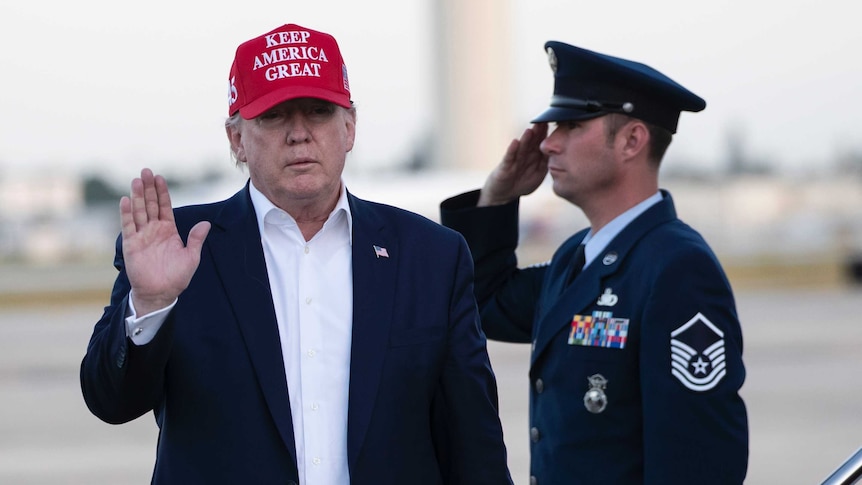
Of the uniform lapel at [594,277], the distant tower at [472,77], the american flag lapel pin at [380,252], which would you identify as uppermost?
the distant tower at [472,77]

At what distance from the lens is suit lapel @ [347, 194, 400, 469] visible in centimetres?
215

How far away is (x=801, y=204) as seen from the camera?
108ft

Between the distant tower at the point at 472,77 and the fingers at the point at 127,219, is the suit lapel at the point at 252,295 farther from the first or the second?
the distant tower at the point at 472,77

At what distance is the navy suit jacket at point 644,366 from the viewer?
2.29m

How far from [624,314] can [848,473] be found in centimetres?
63

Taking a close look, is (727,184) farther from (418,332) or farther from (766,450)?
(418,332)

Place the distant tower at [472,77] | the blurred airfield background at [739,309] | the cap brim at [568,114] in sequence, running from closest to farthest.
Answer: the cap brim at [568,114]
the blurred airfield background at [739,309]
the distant tower at [472,77]

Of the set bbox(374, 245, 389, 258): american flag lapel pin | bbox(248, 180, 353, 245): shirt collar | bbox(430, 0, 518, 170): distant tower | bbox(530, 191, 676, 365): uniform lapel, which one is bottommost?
bbox(530, 191, 676, 365): uniform lapel

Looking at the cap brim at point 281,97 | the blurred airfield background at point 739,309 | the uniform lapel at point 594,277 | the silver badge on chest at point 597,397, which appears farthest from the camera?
the blurred airfield background at point 739,309

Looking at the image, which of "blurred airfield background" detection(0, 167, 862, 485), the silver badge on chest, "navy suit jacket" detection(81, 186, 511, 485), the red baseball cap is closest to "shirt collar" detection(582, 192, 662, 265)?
the silver badge on chest

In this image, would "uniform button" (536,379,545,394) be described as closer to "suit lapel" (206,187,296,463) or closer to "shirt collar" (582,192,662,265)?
"shirt collar" (582,192,662,265)

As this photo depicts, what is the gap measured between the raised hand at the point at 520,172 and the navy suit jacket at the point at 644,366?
339 millimetres

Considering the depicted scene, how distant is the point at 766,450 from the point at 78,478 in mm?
3809

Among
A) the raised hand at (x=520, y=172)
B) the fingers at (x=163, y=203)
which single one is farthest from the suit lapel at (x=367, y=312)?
the raised hand at (x=520, y=172)
